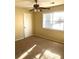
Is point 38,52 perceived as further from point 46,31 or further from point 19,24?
point 19,24

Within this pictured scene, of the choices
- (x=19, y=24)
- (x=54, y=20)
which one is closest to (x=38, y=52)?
(x=54, y=20)

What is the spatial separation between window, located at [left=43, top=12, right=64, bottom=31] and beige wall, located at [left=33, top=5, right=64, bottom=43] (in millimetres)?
296

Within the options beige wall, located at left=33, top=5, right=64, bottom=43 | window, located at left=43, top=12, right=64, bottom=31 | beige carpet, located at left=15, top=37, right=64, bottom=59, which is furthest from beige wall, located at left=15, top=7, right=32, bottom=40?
beige carpet, located at left=15, top=37, right=64, bottom=59

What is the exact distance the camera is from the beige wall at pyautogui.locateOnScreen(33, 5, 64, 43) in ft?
20.6

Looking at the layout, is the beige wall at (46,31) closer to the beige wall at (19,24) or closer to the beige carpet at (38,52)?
the beige carpet at (38,52)

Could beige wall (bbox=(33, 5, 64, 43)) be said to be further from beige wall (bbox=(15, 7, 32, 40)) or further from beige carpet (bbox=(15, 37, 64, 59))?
beige wall (bbox=(15, 7, 32, 40))

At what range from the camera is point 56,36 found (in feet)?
21.8

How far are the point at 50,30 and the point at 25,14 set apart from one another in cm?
246

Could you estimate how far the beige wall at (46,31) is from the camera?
628 cm

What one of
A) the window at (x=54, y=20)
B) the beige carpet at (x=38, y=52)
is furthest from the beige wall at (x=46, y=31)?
the beige carpet at (x=38, y=52)

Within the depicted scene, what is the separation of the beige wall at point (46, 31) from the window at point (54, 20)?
0.30 m

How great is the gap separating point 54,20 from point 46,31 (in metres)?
1.15

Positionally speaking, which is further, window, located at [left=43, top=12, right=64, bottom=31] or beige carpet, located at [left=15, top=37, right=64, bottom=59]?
window, located at [left=43, top=12, right=64, bottom=31]
